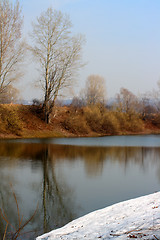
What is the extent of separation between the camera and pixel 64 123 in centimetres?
2836

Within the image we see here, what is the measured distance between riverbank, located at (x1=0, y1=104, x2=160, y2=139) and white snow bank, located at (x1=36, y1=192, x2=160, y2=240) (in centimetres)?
1832

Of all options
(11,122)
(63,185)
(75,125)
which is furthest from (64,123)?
(63,185)

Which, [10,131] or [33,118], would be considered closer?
[10,131]

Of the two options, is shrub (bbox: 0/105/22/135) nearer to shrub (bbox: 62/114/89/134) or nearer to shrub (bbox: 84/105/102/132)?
shrub (bbox: 62/114/89/134)

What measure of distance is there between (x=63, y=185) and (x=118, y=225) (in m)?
3.71

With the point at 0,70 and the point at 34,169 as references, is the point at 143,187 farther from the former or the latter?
the point at 0,70

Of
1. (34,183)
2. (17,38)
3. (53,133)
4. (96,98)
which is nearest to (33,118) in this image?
(53,133)

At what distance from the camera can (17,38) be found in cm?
2305

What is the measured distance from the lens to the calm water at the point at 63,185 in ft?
17.7

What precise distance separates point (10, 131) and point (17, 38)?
7.79m

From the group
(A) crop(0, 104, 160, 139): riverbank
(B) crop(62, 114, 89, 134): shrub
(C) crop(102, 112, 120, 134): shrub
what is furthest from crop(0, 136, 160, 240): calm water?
(C) crop(102, 112, 120, 134): shrub

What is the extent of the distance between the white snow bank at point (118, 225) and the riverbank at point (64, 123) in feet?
60.1

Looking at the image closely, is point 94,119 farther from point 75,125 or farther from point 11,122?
point 11,122

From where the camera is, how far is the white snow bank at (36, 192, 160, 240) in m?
3.74
